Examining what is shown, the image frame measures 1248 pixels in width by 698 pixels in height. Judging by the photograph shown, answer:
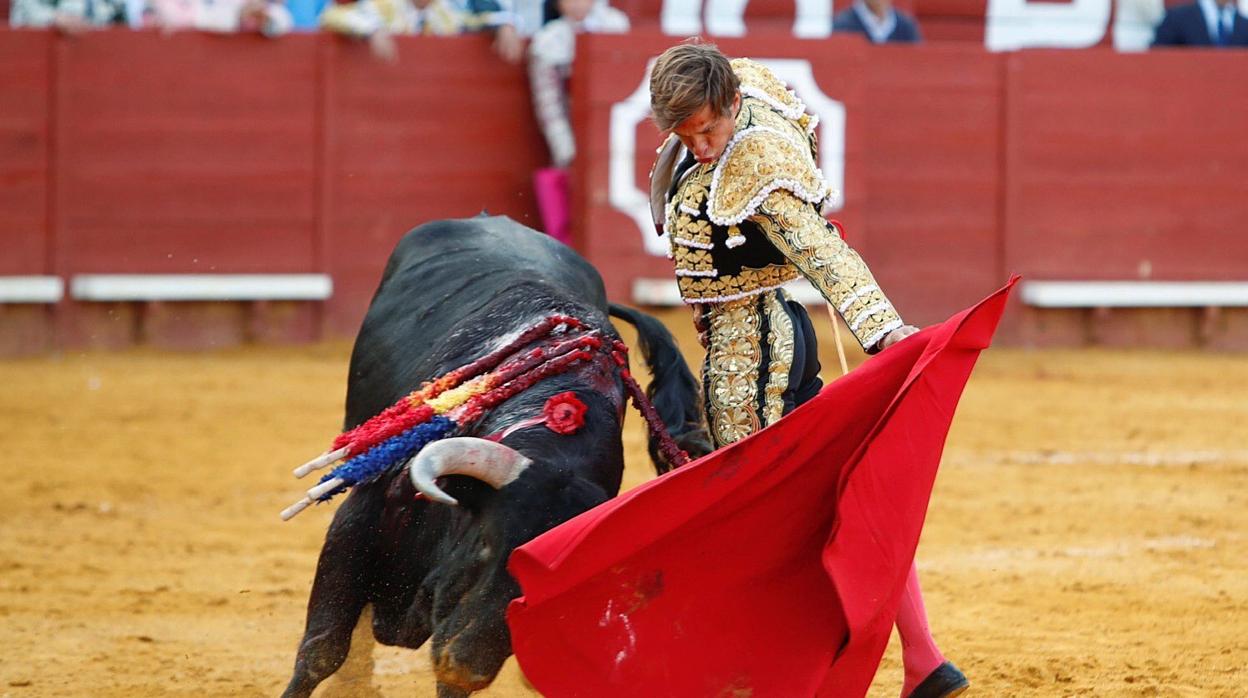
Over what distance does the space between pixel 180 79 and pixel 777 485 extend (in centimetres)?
527

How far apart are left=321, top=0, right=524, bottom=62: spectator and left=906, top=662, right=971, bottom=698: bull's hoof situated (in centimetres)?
509

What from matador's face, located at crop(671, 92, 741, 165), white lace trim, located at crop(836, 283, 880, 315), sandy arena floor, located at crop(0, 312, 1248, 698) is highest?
matador's face, located at crop(671, 92, 741, 165)

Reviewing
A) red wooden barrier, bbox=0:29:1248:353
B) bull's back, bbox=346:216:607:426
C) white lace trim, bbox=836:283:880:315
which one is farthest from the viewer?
red wooden barrier, bbox=0:29:1248:353

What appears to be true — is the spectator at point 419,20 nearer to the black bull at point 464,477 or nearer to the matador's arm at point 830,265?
the black bull at point 464,477

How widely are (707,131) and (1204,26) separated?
6.36 m

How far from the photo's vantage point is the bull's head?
246 centimetres

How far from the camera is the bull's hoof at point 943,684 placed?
277 centimetres

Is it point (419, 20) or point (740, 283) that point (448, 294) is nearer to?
point (740, 283)

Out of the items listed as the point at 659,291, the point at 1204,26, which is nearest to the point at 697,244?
the point at 659,291

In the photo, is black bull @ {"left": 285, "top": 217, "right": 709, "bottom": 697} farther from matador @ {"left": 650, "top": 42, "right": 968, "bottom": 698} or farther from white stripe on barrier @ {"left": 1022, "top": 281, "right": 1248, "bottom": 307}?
white stripe on barrier @ {"left": 1022, "top": 281, "right": 1248, "bottom": 307}

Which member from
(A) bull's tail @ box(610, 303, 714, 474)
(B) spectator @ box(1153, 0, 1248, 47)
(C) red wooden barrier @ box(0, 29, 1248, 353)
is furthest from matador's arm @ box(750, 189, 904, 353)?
(B) spectator @ box(1153, 0, 1248, 47)

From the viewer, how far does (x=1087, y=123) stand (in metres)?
7.92

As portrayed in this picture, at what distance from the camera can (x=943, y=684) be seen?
9.09ft

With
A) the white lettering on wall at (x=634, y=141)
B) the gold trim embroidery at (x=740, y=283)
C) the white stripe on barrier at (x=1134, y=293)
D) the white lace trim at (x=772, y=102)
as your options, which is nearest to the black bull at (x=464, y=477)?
the gold trim embroidery at (x=740, y=283)
